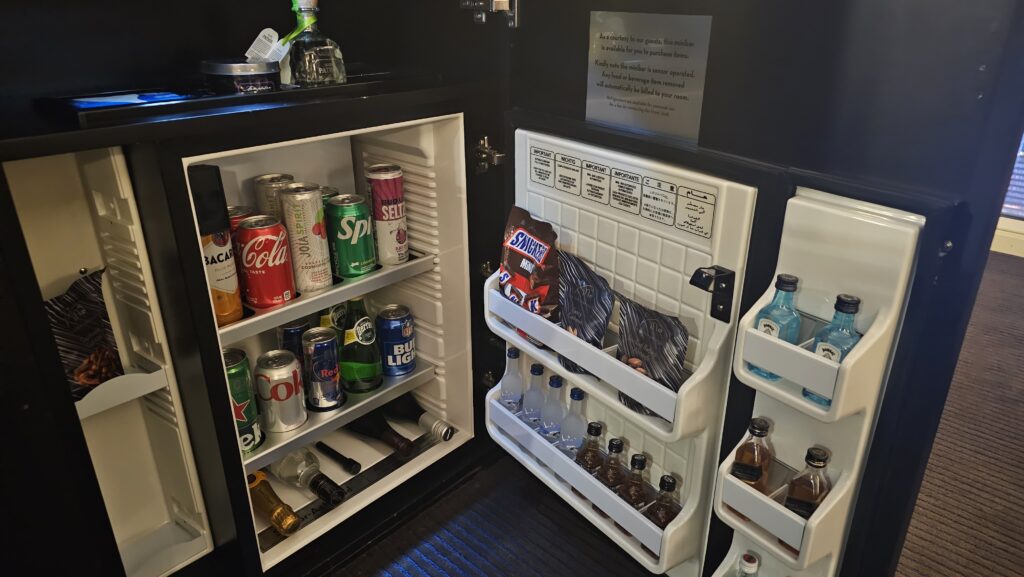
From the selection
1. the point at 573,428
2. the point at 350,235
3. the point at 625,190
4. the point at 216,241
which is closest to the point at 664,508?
the point at 573,428

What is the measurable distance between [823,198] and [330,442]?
1398 millimetres

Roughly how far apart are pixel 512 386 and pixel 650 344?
515mm

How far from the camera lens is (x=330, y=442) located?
1.85 metres

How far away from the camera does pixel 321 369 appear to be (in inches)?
59.9

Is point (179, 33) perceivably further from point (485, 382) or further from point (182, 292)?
point (485, 382)

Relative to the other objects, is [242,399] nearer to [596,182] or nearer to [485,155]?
[485,155]

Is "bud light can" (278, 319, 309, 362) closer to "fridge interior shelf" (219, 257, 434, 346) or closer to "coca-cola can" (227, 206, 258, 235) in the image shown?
"fridge interior shelf" (219, 257, 434, 346)

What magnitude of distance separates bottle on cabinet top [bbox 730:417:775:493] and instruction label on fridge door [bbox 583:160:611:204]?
48cm

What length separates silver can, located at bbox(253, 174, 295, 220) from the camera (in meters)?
1.47

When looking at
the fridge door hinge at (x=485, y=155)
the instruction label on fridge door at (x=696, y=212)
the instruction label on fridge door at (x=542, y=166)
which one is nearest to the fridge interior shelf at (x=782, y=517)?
the instruction label on fridge door at (x=696, y=212)

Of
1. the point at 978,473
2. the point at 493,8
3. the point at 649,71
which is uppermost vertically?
the point at 493,8

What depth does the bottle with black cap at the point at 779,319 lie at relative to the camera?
100 cm

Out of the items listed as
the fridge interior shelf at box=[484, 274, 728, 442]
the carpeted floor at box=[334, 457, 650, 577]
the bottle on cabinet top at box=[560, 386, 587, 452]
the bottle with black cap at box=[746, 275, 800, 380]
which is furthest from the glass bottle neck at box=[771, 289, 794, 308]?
the carpeted floor at box=[334, 457, 650, 577]

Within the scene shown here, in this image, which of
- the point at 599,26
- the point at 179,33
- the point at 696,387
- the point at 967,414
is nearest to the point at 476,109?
the point at 599,26
